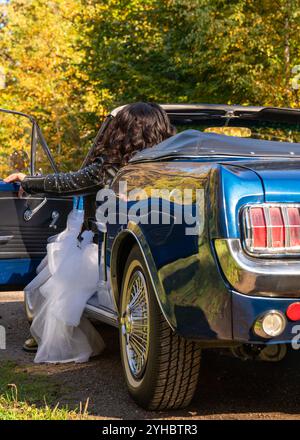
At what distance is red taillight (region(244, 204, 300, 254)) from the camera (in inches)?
128

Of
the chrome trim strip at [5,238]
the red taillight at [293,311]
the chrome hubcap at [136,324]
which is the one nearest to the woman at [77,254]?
the chrome trim strip at [5,238]

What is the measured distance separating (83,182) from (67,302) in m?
0.75

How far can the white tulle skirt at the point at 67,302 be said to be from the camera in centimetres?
517

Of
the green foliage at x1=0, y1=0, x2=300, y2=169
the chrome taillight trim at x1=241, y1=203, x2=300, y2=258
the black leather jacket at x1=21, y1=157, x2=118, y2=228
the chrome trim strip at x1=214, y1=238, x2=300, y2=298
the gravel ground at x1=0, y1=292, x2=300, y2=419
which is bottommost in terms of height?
the gravel ground at x1=0, y1=292, x2=300, y2=419

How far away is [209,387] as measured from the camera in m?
4.55

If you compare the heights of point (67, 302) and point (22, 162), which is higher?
point (22, 162)

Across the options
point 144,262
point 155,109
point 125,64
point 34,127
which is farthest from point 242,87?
point 144,262

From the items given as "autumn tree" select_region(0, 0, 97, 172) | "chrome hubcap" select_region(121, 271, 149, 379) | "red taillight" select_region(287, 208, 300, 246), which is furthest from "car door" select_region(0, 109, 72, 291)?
"autumn tree" select_region(0, 0, 97, 172)

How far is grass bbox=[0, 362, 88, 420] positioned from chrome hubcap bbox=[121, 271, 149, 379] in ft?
1.12

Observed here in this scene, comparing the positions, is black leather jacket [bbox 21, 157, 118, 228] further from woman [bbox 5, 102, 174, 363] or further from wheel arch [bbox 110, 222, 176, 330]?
wheel arch [bbox 110, 222, 176, 330]

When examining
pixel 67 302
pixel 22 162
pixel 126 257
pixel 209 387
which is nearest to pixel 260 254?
pixel 126 257

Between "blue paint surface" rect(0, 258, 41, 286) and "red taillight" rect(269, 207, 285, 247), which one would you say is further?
"blue paint surface" rect(0, 258, 41, 286)

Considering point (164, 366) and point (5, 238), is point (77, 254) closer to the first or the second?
point (5, 238)

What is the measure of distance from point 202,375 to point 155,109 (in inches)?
62.6
